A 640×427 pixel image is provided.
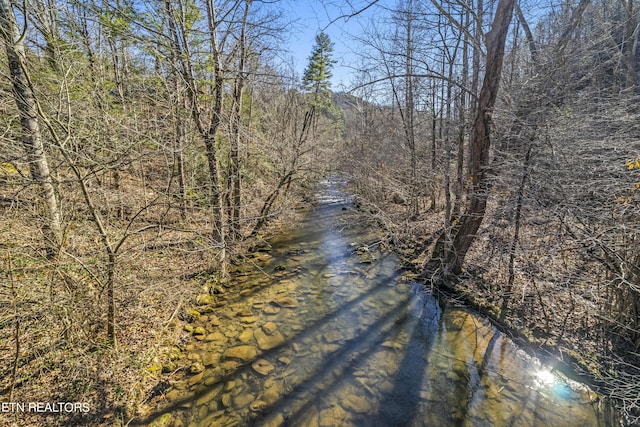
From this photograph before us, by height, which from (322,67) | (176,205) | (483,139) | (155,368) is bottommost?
(155,368)

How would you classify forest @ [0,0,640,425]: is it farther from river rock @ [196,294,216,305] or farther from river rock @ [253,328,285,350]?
river rock @ [253,328,285,350]

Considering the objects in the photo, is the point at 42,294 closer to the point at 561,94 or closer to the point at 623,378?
the point at 623,378

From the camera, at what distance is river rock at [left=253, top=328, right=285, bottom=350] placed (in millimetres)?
4555

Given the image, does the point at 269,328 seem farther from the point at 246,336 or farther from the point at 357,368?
the point at 357,368

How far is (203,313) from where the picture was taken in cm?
527

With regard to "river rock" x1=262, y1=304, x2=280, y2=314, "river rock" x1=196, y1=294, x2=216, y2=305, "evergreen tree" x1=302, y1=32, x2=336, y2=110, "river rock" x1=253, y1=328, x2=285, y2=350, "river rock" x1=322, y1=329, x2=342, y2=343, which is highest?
"evergreen tree" x1=302, y1=32, x2=336, y2=110

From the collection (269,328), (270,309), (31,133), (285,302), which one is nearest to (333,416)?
(269,328)

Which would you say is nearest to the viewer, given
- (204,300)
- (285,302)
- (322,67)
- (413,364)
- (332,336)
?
(413,364)

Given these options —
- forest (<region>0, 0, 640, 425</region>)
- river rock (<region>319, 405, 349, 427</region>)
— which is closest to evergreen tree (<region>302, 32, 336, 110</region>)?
forest (<region>0, 0, 640, 425</region>)

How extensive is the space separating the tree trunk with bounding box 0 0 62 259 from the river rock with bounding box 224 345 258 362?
2.66m

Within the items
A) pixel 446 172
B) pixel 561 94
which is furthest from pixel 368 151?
pixel 561 94

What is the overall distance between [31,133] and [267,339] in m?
4.19

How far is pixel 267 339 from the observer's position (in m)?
4.71

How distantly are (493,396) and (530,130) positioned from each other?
4.08 meters
